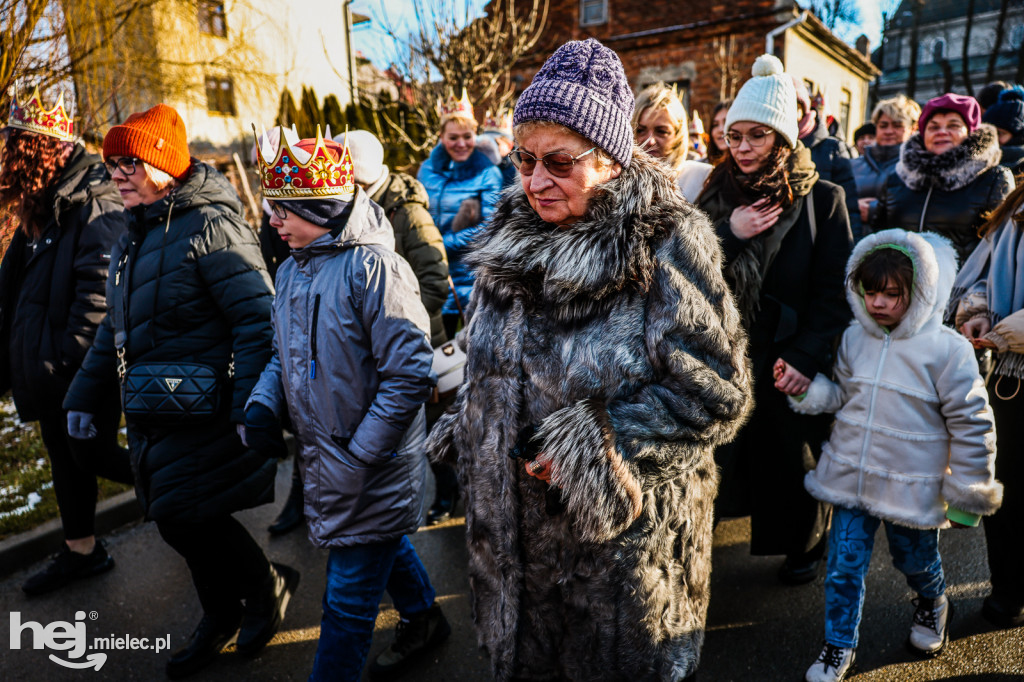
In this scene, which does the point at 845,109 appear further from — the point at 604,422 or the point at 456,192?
the point at 604,422

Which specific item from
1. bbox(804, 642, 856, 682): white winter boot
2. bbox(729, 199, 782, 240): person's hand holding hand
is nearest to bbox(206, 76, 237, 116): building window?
bbox(729, 199, 782, 240): person's hand holding hand

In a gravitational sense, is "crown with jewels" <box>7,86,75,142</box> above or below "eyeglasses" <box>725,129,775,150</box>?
above

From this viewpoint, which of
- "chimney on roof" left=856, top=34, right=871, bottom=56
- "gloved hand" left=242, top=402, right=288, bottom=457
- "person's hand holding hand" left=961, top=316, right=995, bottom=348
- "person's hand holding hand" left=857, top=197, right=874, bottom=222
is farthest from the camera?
"chimney on roof" left=856, top=34, right=871, bottom=56

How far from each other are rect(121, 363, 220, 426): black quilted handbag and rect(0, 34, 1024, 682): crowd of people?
0.05 ft

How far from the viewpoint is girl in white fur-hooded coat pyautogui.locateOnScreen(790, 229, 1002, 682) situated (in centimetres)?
247

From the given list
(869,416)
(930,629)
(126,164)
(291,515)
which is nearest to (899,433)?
(869,416)

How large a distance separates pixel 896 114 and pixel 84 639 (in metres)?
7.32

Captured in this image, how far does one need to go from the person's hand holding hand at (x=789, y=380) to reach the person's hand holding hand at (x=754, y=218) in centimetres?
56

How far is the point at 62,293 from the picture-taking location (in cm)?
336

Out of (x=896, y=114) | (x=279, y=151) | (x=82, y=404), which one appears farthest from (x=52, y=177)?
(x=896, y=114)

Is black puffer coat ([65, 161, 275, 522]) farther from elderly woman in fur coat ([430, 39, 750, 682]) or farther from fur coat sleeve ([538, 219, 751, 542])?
fur coat sleeve ([538, 219, 751, 542])

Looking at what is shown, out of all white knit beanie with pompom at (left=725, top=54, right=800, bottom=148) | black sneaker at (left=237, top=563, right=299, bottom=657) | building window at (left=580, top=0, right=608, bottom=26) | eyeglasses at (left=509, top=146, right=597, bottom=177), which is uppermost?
building window at (left=580, top=0, right=608, bottom=26)

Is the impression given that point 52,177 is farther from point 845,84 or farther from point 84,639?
Answer: point 845,84

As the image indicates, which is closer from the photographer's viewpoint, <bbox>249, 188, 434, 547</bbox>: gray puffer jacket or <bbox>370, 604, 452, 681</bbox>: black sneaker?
<bbox>249, 188, 434, 547</bbox>: gray puffer jacket
